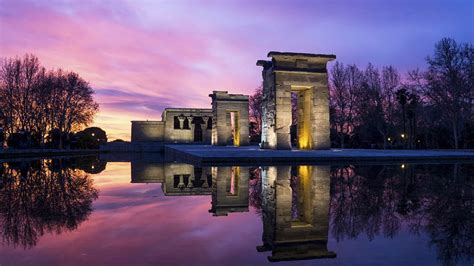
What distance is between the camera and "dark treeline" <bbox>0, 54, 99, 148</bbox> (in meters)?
38.3

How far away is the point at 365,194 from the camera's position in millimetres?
7883

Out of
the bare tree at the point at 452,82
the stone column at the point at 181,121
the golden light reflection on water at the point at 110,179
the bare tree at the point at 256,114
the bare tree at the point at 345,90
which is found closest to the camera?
the golden light reflection on water at the point at 110,179

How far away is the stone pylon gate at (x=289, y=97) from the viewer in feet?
76.2

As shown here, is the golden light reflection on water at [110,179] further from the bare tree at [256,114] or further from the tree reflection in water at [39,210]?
the bare tree at [256,114]

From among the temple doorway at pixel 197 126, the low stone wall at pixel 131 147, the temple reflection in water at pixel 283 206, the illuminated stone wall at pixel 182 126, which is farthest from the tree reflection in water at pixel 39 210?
the temple doorway at pixel 197 126

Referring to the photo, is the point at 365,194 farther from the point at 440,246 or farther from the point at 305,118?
the point at 305,118

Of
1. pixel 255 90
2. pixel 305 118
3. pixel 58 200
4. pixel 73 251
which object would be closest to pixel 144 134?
pixel 255 90

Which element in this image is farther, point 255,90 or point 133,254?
point 255,90

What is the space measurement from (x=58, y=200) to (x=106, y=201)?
0.89 metres

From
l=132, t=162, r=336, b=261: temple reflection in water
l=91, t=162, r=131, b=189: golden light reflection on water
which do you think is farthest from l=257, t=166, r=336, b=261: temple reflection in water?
l=91, t=162, r=131, b=189: golden light reflection on water

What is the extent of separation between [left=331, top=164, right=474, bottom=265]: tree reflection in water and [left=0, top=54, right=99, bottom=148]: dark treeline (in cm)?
3534

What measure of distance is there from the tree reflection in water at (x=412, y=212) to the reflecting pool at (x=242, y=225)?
14mm

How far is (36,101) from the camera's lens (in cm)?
3922

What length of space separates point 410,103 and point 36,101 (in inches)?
1642
